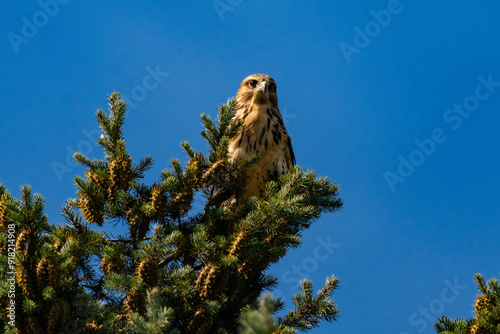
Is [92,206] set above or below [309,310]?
above

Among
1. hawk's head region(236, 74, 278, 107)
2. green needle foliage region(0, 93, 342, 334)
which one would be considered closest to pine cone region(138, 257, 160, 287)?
green needle foliage region(0, 93, 342, 334)

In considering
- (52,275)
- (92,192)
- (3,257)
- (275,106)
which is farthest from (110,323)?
(275,106)

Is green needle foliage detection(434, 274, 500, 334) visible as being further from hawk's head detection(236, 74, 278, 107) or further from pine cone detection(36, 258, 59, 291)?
hawk's head detection(236, 74, 278, 107)

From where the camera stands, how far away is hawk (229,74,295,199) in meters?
5.18

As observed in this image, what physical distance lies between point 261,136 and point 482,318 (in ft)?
9.18

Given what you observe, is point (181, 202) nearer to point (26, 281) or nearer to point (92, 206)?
point (92, 206)

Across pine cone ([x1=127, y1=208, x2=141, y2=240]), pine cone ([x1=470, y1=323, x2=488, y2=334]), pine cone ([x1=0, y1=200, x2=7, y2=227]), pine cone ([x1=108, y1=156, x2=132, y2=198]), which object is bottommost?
pine cone ([x1=470, y1=323, x2=488, y2=334])

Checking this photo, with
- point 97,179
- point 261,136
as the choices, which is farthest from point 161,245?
point 261,136

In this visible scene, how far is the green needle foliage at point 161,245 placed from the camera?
261cm

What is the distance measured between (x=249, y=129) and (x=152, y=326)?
3.61 m

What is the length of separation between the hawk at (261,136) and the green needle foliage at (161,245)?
4.58 ft

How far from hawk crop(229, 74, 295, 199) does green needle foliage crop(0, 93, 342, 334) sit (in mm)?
1397

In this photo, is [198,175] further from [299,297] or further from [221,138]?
[299,297]

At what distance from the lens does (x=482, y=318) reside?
3.16m
